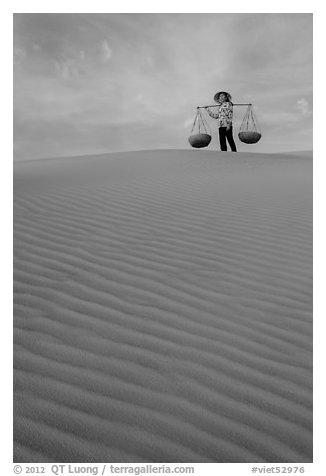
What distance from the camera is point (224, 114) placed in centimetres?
1206

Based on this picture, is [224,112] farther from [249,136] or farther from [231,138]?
[249,136]

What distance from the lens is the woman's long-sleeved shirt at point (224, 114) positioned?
39.4ft

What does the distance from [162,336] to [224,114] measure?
1024 centimetres

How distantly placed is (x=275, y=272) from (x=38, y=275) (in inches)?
76.6

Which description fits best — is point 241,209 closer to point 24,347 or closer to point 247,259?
point 247,259

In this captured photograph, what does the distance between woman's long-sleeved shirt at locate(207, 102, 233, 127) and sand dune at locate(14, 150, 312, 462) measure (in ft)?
23.2

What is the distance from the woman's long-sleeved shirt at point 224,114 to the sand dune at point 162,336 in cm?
706

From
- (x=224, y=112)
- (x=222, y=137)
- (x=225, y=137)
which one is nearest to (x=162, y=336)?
(x=224, y=112)

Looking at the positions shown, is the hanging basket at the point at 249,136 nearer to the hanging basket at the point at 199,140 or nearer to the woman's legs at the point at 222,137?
the woman's legs at the point at 222,137

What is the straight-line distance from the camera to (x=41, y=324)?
9.42ft

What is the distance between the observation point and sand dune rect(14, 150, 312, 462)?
2.06 m

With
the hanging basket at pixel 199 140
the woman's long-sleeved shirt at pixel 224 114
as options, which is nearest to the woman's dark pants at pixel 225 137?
the woman's long-sleeved shirt at pixel 224 114
